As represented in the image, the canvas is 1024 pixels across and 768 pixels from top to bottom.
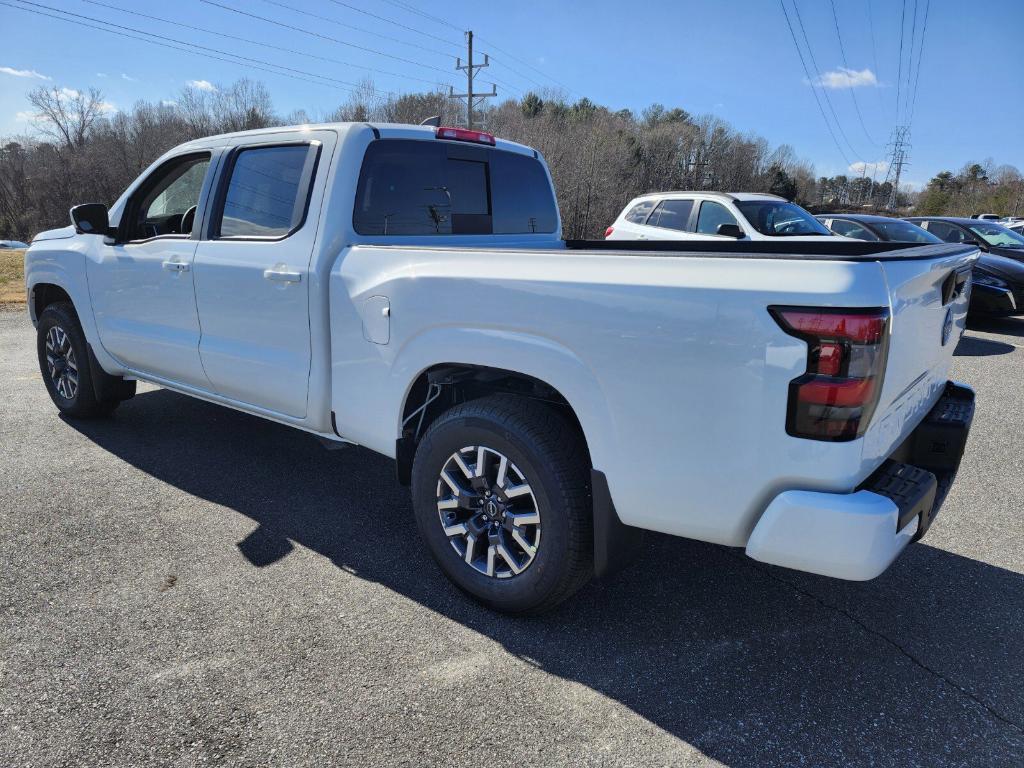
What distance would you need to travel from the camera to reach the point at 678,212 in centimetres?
1000

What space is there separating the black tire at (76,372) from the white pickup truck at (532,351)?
73cm

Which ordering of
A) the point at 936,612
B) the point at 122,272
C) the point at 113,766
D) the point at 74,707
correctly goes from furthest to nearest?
the point at 122,272, the point at 936,612, the point at 74,707, the point at 113,766

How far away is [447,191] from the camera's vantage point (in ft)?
12.6

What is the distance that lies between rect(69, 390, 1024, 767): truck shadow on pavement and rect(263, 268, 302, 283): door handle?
1284 millimetres

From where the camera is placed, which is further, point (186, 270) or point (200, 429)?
point (200, 429)

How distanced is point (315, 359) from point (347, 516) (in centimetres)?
96

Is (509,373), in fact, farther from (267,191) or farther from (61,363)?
(61,363)

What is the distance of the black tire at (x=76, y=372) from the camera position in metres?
5.02

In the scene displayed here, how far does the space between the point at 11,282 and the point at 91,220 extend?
11737 millimetres

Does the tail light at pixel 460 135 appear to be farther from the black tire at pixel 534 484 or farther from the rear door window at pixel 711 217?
the rear door window at pixel 711 217

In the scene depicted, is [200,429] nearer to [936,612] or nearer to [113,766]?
[113,766]

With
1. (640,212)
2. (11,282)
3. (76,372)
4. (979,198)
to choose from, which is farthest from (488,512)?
(979,198)

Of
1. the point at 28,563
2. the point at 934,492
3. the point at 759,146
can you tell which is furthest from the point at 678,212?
the point at 759,146

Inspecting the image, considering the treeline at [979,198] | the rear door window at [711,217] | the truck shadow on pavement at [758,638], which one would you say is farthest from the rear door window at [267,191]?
the treeline at [979,198]
